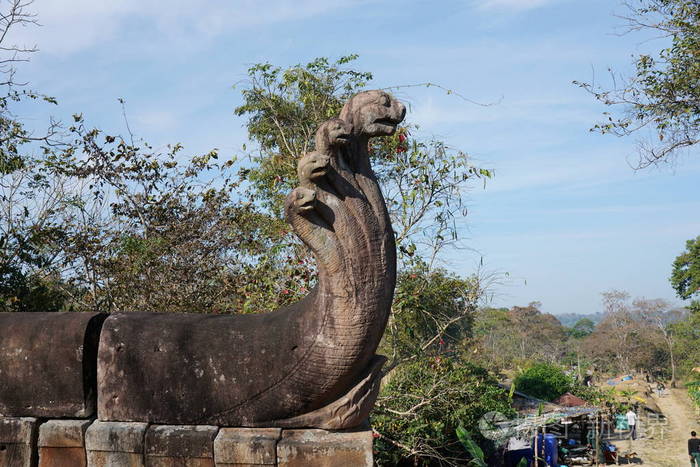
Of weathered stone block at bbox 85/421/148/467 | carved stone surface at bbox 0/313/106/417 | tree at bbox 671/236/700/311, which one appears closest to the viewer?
weathered stone block at bbox 85/421/148/467

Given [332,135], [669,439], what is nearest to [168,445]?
[332,135]

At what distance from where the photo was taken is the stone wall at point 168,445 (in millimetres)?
2979

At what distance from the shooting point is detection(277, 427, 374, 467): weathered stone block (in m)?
2.96

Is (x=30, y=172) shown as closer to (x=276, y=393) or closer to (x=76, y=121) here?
(x=76, y=121)

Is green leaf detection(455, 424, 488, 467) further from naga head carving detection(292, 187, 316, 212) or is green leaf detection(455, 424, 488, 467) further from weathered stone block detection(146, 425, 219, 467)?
naga head carving detection(292, 187, 316, 212)

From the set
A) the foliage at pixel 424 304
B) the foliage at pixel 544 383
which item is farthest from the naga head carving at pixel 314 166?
the foliage at pixel 544 383

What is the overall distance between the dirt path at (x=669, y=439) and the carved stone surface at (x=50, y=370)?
1582cm

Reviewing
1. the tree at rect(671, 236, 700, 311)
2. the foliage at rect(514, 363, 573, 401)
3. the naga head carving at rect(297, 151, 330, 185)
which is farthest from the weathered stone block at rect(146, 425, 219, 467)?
the tree at rect(671, 236, 700, 311)

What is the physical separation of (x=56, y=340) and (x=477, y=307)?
19.1 ft

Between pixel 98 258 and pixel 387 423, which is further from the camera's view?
pixel 98 258

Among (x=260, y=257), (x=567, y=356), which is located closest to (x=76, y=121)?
(x=260, y=257)

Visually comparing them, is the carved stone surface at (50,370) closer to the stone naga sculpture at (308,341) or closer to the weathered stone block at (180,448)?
the stone naga sculpture at (308,341)

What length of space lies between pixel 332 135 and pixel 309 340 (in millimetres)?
987

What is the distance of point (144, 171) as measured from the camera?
9.24 m
